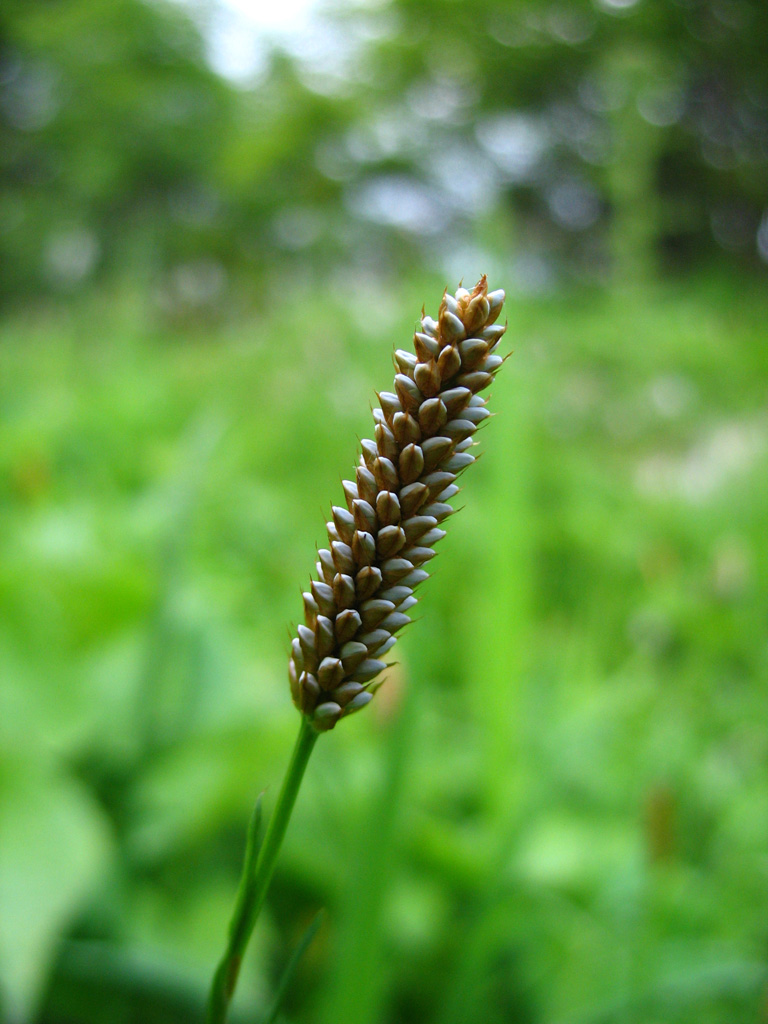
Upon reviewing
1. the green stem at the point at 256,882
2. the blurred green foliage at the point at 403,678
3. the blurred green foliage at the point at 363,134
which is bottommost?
the green stem at the point at 256,882

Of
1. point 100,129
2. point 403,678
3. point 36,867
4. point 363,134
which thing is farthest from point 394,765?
point 100,129

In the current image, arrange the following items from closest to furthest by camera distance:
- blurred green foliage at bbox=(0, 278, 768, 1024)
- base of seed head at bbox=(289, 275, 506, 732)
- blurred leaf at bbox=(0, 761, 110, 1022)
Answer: base of seed head at bbox=(289, 275, 506, 732) < blurred leaf at bbox=(0, 761, 110, 1022) < blurred green foliage at bbox=(0, 278, 768, 1024)

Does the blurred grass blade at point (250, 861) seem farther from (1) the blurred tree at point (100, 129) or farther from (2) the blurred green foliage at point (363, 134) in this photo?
(1) the blurred tree at point (100, 129)

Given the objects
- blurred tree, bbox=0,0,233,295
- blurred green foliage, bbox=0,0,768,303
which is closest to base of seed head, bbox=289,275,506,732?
blurred green foliage, bbox=0,0,768,303

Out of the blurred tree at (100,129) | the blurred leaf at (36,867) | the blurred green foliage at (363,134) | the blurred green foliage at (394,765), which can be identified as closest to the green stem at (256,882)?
the blurred green foliage at (394,765)

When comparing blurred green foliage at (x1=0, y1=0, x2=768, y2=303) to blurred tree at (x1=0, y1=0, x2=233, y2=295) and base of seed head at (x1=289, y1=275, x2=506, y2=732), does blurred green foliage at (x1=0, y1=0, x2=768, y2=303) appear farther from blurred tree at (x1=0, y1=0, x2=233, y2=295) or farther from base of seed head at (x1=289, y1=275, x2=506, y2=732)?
base of seed head at (x1=289, y1=275, x2=506, y2=732)

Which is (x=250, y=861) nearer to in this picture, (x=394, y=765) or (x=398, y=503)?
(x=398, y=503)

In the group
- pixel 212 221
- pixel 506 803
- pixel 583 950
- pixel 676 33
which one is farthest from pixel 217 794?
pixel 212 221
